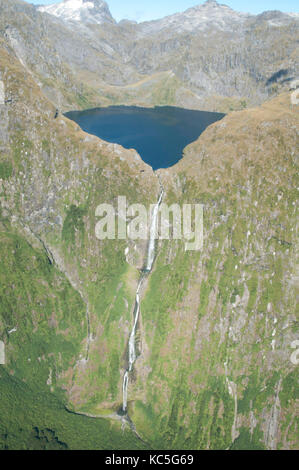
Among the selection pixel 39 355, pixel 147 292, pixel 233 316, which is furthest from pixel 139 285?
pixel 39 355

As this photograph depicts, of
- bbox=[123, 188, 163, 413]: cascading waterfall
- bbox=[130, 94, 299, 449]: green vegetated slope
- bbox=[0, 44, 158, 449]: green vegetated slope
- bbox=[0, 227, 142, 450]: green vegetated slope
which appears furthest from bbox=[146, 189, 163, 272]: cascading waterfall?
bbox=[0, 227, 142, 450]: green vegetated slope

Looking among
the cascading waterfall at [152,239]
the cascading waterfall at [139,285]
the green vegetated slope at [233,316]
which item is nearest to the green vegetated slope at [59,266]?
the cascading waterfall at [139,285]

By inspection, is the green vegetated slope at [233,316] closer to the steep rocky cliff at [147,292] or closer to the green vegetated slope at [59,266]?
the steep rocky cliff at [147,292]

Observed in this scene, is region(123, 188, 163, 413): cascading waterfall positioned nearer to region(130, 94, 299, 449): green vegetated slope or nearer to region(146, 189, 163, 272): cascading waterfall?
region(146, 189, 163, 272): cascading waterfall

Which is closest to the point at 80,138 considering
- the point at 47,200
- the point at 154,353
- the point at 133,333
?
the point at 47,200

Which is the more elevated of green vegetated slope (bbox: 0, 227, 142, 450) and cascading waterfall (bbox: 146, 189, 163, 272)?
cascading waterfall (bbox: 146, 189, 163, 272)

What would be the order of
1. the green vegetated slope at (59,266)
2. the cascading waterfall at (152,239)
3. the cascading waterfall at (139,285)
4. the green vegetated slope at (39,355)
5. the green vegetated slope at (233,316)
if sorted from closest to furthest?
1. the green vegetated slope at (39,355)
2. the green vegetated slope at (233,316)
3. the green vegetated slope at (59,266)
4. the cascading waterfall at (139,285)
5. the cascading waterfall at (152,239)
